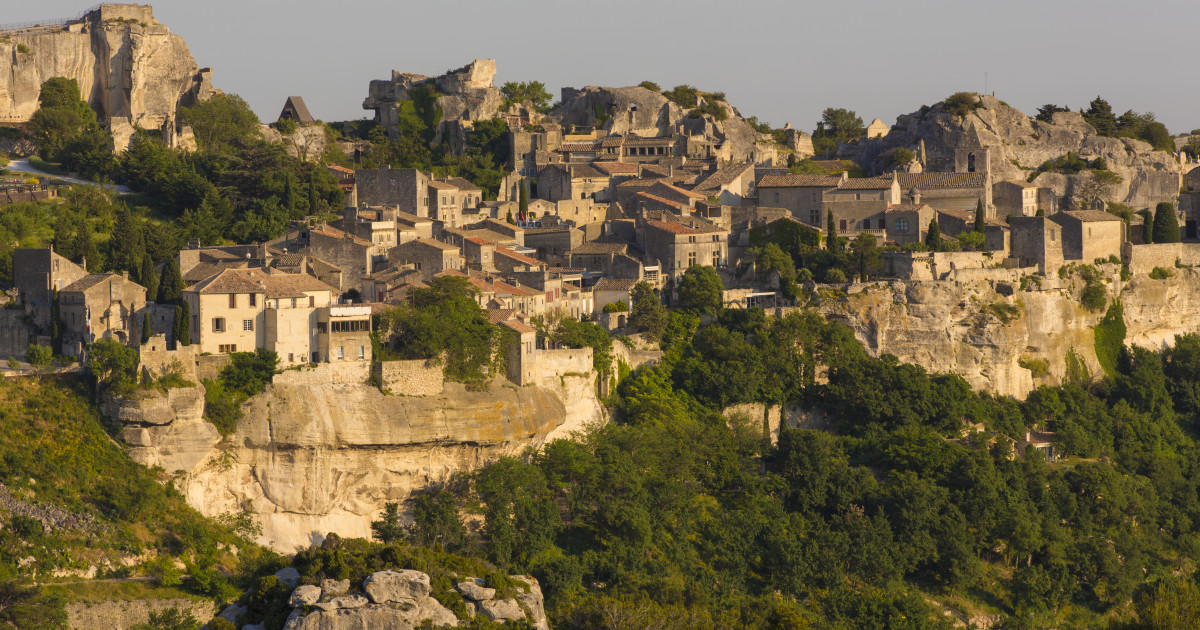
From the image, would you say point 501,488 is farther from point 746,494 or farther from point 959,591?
point 959,591

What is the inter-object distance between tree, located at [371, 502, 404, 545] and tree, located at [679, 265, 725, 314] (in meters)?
15.2

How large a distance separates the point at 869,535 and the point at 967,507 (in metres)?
4.22

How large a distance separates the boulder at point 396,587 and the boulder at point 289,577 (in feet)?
6.47

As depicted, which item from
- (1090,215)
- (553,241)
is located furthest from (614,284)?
(1090,215)

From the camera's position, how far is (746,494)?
2329 inches

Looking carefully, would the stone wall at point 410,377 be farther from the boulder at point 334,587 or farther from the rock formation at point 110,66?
the rock formation at point 110,66

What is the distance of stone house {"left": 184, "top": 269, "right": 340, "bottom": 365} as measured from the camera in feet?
171

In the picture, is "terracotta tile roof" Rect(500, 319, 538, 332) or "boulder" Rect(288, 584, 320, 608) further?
"terracotta tile roof" Rect(500, 319, 538, 332)

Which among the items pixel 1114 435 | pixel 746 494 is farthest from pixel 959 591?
pixel 1114 435

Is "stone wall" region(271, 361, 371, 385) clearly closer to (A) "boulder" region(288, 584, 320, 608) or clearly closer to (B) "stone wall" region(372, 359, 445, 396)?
(B) "stone wall" region(372, 359, 445, 396)

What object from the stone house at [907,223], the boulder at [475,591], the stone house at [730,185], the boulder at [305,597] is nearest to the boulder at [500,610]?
the boulder at [475,591]

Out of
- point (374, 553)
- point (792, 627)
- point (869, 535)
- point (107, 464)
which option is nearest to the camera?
point (374, 553)

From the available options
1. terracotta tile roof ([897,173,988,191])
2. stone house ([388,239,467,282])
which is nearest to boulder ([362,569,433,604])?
stone house ([388,239,467,282])

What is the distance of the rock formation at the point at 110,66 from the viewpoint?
77.4m
